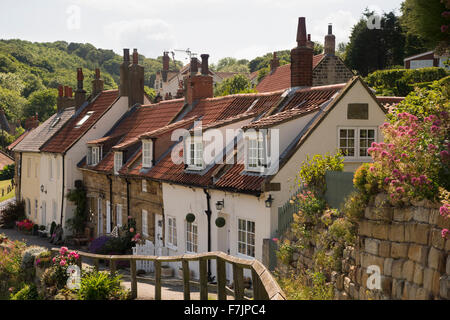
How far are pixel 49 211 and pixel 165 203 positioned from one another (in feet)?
53.7

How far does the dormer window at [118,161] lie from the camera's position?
28297 millimetres

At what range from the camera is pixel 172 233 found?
2330 cm

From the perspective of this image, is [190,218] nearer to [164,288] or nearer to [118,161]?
[164,288]

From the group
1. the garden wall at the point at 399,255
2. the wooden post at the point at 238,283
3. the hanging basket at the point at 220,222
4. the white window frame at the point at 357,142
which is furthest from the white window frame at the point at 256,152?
the wooden post at the point at 238,283

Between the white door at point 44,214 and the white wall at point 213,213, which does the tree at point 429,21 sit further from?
the white door at point 44,214

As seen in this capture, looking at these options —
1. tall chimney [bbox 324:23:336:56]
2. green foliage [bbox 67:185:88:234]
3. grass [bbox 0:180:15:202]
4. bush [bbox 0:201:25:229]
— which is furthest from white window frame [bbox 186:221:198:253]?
grass [bbox 0:180:15:202]

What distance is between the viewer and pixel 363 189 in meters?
11.4

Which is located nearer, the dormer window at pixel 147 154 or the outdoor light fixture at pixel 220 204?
the outdoor light fixture at pixel 220 204

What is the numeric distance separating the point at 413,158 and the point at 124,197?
19.0 m

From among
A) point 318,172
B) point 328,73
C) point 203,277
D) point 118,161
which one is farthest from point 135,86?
point 203,277

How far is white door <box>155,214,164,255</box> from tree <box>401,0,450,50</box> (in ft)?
47.5

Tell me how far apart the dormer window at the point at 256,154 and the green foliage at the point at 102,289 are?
5.47 metres

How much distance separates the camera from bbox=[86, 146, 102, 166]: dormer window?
32125 mm

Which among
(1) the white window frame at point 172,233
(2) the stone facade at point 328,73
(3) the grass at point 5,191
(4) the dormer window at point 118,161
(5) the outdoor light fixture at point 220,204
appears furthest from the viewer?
(3) the grass at point 5,191
